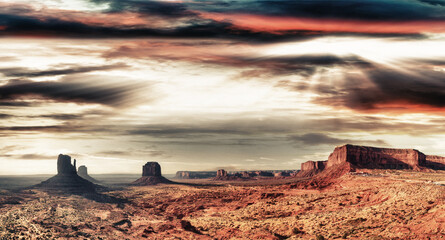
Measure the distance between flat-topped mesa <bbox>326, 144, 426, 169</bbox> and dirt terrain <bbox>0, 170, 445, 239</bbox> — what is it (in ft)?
163

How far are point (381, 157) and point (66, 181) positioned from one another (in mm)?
133764

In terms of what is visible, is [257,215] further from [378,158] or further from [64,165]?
[64,165]

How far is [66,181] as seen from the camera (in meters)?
167

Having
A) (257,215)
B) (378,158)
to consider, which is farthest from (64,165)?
(378,158)

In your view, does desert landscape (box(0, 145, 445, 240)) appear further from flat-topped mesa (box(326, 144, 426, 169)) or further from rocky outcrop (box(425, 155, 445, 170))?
rocky outcrop (box(425, 155, 445, 170))

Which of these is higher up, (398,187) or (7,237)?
(398,187)

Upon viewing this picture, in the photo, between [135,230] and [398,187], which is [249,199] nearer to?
[135,230]

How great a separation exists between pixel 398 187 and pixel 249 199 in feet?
125

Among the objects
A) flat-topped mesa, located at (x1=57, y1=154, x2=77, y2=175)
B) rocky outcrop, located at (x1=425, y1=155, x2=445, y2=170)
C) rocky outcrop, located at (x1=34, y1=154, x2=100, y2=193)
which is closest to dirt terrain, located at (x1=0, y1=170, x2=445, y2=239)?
rocky outcrop, located at (x1=34, y1=154, x2=100, y2=193)

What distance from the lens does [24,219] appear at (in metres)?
81.3

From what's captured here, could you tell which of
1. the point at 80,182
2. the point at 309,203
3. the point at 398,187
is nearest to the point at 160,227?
Answer: the point at 309,203

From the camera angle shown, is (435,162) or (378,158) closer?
(378,158)

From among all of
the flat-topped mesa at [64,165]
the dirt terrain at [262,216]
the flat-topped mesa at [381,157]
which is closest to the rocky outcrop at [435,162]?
the flat-topped mesa at [381,157]

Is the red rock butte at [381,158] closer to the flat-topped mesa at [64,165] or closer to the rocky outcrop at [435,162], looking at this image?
the rocky outcrop at [435,162]
